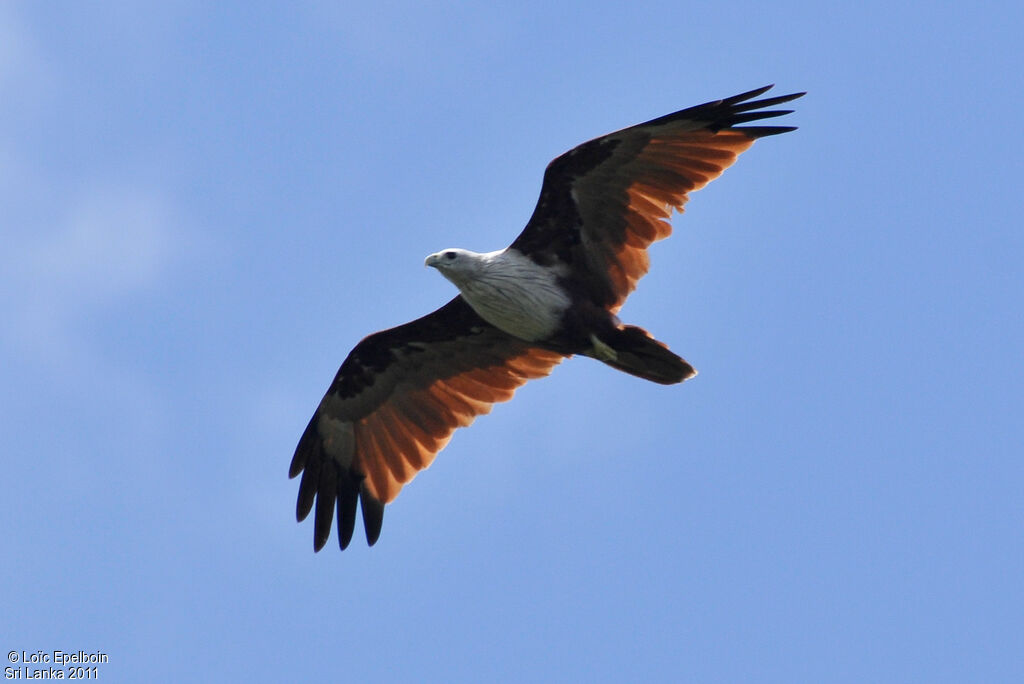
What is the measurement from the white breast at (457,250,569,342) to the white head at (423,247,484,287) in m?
0.04

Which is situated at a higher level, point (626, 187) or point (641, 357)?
point (626, 187)

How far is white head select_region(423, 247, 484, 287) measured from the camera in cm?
1316

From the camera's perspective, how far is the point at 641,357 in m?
13.1

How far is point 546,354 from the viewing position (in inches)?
580

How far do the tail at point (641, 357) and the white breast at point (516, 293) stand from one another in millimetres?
569

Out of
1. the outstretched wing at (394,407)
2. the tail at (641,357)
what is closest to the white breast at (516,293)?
the tail at (641,357)

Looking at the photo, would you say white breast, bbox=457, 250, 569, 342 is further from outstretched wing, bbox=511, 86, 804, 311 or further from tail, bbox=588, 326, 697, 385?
tail, bbox=588, 326, 697, 385

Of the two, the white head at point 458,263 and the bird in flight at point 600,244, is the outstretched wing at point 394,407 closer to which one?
the bird in flight at point 600,244

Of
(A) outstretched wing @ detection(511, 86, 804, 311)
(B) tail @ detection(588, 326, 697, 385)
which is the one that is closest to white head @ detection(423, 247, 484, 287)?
(A) outstretched wing @ detection(511, 86, 804, 311)

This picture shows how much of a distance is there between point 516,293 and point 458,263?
2.11ft

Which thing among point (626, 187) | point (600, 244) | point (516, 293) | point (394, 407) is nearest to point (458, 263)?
point (516, 293)

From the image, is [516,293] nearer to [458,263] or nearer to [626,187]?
[458,263]

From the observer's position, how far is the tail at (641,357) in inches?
511

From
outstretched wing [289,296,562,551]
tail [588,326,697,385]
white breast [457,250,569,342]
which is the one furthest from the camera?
outstretched wing [289,296,562,551]
